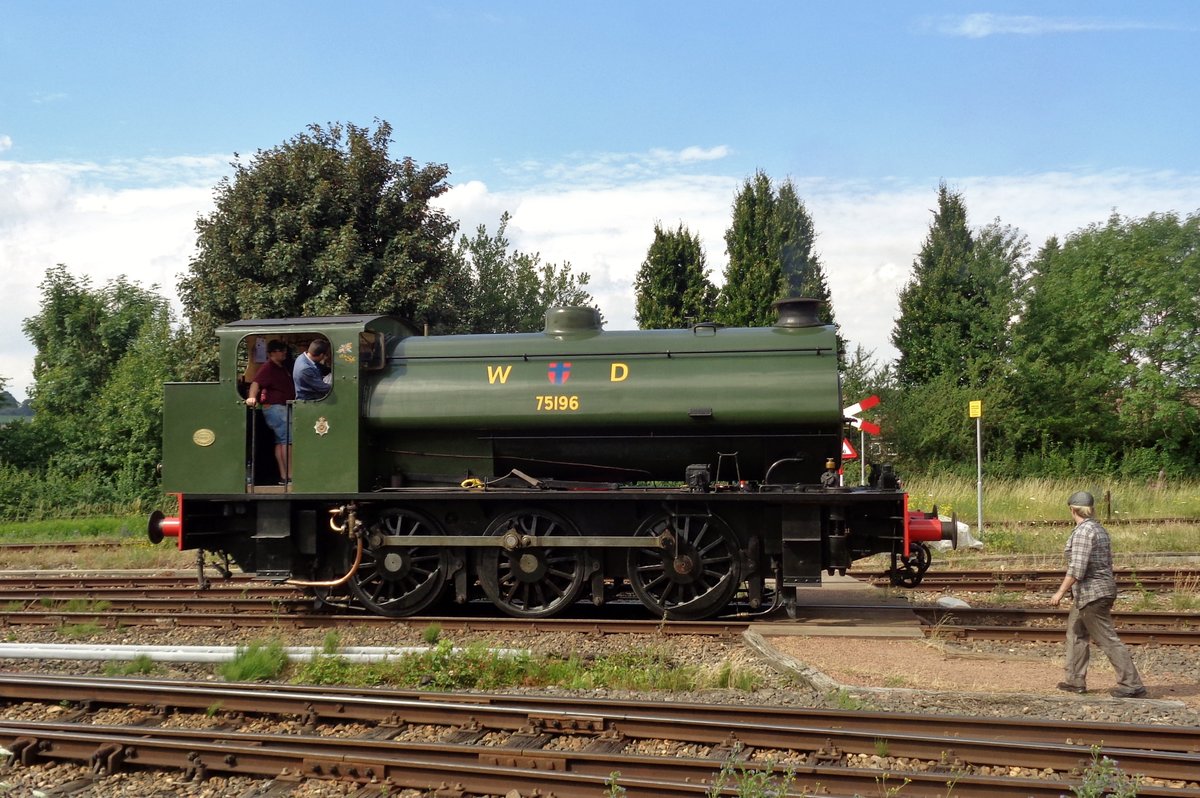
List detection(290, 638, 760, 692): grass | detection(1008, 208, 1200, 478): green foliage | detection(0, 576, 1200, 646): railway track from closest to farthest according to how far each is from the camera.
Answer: detection(290, 638, 760, 692): grass → detection(0, 576, 1200, 646): railway track → detection(1008, 208, 1200, 478): green foliage

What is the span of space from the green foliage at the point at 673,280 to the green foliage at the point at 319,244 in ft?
31.9

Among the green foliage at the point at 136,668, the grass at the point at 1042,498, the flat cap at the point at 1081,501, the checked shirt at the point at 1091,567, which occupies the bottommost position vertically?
the green foliage at the point at 136,668

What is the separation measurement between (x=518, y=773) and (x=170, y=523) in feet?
20.1

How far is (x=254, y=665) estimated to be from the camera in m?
7.12

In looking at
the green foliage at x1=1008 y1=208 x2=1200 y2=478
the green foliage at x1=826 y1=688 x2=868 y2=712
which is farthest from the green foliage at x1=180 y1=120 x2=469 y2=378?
the green foliage at x1=1008 y1=208 x2=1200 y2=478

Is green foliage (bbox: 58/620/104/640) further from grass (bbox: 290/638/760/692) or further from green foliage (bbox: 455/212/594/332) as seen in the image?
green foliage (bbox: 455/212/594/332)

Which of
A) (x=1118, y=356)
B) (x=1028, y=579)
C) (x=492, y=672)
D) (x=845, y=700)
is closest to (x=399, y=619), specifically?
(x=492, y=672)

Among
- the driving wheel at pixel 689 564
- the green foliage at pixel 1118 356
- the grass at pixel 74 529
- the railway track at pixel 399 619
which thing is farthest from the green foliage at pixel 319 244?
the green foliage at pixel 1118 356

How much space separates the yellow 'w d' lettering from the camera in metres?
9.20

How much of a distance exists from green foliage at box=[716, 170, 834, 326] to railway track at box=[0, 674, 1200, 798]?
20.9 m

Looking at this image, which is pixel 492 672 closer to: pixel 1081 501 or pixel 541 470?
pixel 541 470

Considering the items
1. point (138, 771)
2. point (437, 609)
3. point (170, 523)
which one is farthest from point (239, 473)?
point (138, 771)

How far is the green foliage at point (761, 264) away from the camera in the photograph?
90.3ft

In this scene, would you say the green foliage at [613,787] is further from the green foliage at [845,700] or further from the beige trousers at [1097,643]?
the beige trousers at [1097,643]
